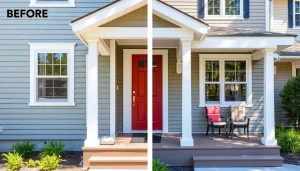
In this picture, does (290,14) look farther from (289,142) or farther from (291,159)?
(291,159)

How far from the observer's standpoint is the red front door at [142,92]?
8.07 m

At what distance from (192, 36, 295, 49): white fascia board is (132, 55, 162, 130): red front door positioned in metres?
2.09

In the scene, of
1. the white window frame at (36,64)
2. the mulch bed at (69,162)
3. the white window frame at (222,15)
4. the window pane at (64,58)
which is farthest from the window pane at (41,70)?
the white window frame at (222,15)

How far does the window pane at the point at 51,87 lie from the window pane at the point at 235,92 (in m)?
4.40

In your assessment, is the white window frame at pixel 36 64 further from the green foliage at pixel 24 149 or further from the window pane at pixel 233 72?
the window pane at pixel 233 72

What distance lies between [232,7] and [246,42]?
2329 mm

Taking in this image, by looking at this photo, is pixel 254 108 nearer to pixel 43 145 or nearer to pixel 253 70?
pixel 253 70

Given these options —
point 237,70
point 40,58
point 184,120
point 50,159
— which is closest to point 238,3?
point 237,70

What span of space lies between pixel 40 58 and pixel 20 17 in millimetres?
1170

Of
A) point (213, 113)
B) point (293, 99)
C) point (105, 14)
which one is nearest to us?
point (105, 14)

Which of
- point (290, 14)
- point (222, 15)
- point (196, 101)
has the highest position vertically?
point (290, 14)

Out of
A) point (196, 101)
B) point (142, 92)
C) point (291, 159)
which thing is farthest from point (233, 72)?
point (291, 159)

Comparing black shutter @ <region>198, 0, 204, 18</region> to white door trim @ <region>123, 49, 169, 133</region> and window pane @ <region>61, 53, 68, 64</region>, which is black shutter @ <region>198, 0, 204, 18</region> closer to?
white door trim @ <region>123, 49, 169, 133</region>

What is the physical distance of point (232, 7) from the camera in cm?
821
